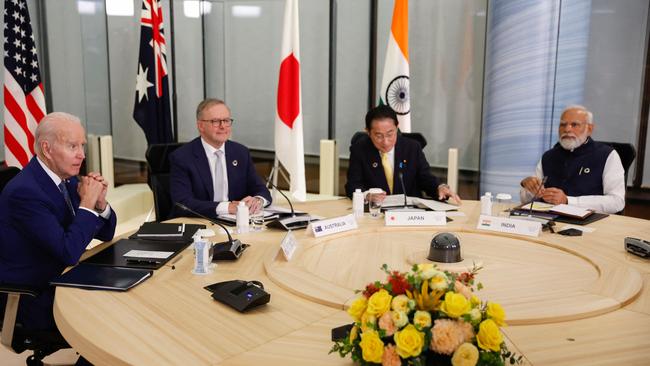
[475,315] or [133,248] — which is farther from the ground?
[475,315]

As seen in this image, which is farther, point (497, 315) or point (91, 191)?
point (91, 191)

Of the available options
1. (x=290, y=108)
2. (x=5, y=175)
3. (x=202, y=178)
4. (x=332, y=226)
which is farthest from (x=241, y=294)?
(x=290, y=108)

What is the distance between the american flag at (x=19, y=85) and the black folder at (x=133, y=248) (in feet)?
9.53

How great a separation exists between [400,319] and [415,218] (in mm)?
1759

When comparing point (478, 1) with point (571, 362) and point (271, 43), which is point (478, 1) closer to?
point (271, 43)

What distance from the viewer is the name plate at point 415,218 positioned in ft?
9.49

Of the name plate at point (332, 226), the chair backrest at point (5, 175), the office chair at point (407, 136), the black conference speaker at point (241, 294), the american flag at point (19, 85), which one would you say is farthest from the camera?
the american flag at point (19, 85)

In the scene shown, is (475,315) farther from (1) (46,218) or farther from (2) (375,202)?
(2) (375,202)

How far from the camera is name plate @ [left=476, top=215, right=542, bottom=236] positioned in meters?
2.68

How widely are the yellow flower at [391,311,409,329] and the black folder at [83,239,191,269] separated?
1250mm

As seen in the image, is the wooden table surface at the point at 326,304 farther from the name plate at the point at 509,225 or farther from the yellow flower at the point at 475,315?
the yellow flower at the point at 475,315

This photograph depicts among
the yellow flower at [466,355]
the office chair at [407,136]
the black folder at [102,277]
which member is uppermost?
the office chair at [407,136]

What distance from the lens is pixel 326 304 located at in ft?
5.96

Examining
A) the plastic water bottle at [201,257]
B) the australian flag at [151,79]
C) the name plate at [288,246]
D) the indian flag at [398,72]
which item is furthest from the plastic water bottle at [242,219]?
the australian flag at [151,79]
